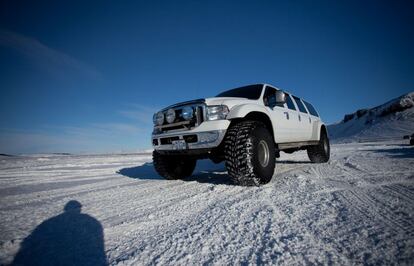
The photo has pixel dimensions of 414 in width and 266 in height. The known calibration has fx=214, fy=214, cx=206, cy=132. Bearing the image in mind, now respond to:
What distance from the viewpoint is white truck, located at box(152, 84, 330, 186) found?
318cm

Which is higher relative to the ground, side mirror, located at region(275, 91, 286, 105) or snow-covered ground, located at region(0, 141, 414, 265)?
side mirror, located at region(275, 91, 286, 105)

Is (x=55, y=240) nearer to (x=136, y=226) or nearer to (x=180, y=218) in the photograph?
(x=136, y=226)

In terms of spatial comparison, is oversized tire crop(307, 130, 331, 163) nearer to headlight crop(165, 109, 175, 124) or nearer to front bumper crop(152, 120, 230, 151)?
front bumper crop(152, 120, 230, 151)

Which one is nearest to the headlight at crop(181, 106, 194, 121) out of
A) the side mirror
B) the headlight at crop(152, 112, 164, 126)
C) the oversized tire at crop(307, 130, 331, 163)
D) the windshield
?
the headlight at crop(152, 112, 164, 126)

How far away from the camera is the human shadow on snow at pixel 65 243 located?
1.39 meters

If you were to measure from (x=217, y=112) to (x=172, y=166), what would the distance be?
5.95 ft

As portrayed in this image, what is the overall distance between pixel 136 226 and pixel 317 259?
4.78ft

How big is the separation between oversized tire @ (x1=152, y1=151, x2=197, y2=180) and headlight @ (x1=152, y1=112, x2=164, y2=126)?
2.10ft

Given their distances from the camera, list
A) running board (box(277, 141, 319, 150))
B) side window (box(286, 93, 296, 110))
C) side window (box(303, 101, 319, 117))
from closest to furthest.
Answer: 1. running board (box(277, 141, 319, 150))
2. side window (box(286, 93, 296, 110))
3. side window (box(303, 101, 319, 117))

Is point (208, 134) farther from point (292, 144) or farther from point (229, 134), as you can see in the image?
point (292, 144)

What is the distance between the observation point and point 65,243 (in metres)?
1.63

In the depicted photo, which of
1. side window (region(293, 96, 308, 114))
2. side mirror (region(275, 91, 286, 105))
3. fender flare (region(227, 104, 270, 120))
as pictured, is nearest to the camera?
fender flare (region(227, 104, 270, 120))

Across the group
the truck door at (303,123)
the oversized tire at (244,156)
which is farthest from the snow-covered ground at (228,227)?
the truck door at (303,123)

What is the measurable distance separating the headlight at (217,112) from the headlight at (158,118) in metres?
1.09
